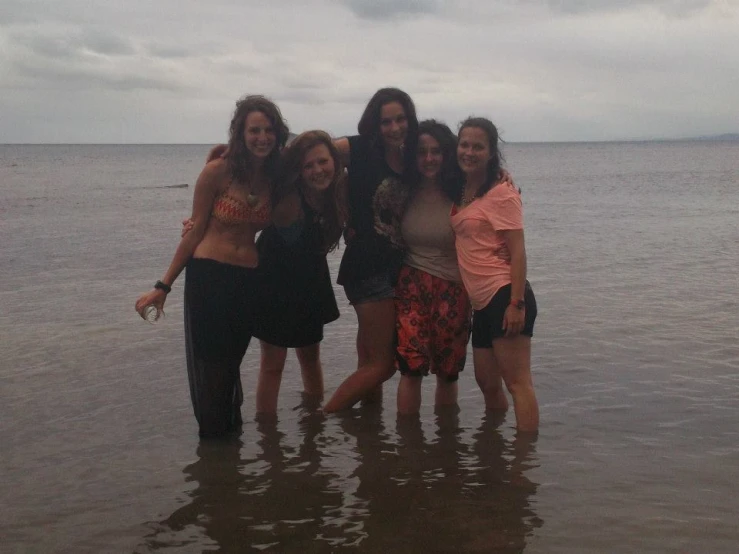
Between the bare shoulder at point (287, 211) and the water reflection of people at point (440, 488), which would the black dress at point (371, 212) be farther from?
the water reflection of people at point (440, 488)

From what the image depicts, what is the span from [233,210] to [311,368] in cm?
167

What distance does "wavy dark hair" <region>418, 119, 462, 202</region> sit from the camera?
527 cm

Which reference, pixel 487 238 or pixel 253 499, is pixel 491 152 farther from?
pixel 253 499

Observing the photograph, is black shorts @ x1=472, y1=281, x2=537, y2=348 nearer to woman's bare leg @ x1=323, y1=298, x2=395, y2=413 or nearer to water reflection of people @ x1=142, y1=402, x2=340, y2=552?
woman's bare leg @ x1=323, y1=298, x2=395, y2=413

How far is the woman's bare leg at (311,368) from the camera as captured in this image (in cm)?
615

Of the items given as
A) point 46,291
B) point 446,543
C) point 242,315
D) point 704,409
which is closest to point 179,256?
point 242,315

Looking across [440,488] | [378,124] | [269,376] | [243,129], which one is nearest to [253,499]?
[440,488]

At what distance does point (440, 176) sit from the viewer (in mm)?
5340

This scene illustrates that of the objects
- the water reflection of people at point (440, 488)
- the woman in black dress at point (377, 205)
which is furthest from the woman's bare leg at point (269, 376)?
the woman in black dress at point (377, 205)

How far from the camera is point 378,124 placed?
5.29 m

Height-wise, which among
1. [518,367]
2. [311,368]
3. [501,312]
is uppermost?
[501,312]

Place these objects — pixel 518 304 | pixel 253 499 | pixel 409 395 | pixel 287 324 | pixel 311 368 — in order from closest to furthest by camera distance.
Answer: pixel 253 499 < pixel 518 304 < pixel 287 324 < pixel 409 395 < pixel 311 368

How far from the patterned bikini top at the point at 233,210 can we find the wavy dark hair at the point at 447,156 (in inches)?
46.0

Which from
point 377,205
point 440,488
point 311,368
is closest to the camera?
point 440,488
